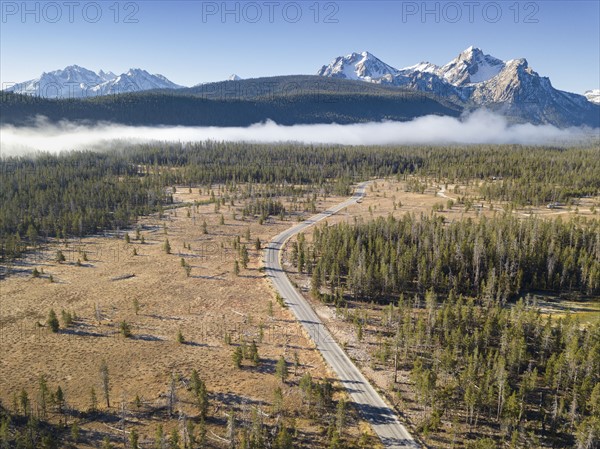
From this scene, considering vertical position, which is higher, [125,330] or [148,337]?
[125,330]

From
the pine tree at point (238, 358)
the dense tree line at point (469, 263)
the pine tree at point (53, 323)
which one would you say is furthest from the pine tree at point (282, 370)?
the pine tree at point (53, 323)

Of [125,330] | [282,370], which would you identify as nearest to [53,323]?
[125,330]

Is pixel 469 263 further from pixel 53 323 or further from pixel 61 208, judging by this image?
pixel 61 208

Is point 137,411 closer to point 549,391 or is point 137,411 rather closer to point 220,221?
point 549,391

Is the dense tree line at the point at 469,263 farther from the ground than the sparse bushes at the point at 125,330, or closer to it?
farther from the ground

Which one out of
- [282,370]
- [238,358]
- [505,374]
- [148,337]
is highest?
[505,374]

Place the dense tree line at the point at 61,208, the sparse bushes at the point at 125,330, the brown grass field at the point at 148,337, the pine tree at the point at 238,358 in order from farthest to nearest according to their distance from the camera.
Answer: the dense tree line at the point at 61,208, the sparse bushes at the point at 125,330, the pine tree at the point at 238,358, the brown grass field at the point at 148,337

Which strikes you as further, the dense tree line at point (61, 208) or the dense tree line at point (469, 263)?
the dense tree line at point (61, 208)

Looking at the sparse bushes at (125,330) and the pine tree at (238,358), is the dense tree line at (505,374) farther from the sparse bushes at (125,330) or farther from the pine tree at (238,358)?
the sparse bushes at (125,330)
